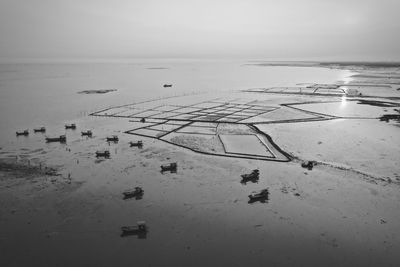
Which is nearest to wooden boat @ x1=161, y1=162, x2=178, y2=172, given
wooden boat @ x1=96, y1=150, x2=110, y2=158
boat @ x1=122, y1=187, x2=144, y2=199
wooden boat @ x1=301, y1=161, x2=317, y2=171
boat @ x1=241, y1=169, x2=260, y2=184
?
boat @ x1=122, y1=187, x2=144, y2=199

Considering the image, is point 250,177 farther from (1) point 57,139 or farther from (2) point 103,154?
(1) point 57,139

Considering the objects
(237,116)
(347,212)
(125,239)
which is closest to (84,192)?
(125,239)

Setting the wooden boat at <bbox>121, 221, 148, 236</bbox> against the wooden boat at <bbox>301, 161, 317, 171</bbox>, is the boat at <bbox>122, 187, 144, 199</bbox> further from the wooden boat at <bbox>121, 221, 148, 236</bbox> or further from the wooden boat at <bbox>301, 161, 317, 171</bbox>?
the wooden boat at <bbox>301, 161, 317, 171</bbox>

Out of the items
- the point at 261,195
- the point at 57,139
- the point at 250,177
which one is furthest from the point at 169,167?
the point at 57,139

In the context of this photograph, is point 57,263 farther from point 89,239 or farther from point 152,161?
point 152,161

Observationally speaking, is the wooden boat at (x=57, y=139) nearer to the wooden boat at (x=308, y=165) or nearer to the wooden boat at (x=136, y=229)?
the wooden boat at (x=136, y=229)

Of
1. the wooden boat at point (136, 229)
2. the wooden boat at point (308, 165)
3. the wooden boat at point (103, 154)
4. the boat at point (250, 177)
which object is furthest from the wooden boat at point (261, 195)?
the wooden boat at point (103, 154)
